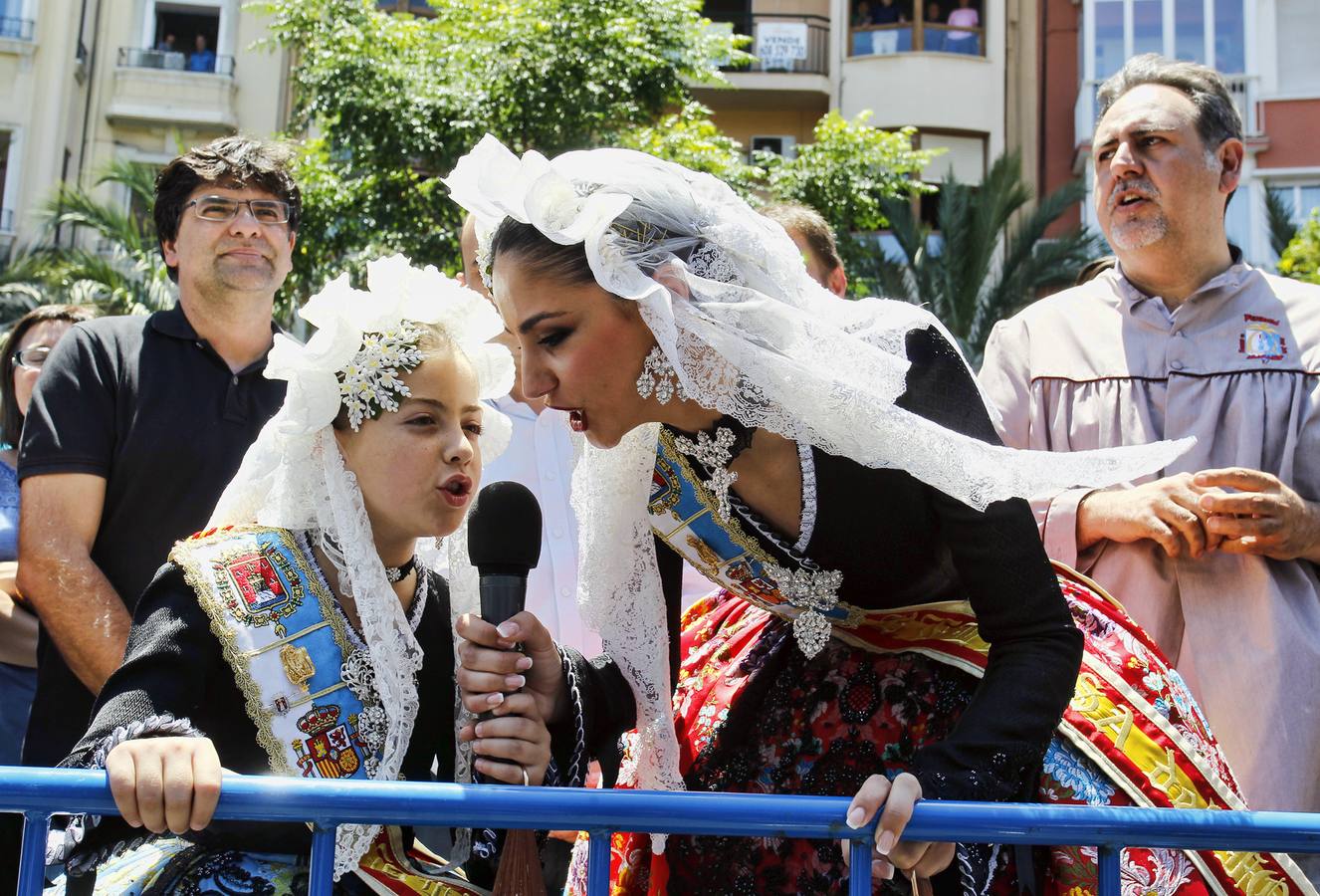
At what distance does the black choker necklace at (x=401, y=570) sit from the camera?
261 centimetres

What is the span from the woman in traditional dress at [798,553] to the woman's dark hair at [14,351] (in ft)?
9.14

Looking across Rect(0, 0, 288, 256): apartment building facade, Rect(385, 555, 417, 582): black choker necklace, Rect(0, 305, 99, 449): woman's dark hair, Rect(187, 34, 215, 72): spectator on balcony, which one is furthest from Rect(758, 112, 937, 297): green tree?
Rect(385, 555, 417, 582): black choker necklace

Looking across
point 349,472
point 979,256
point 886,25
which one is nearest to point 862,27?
point 886,25

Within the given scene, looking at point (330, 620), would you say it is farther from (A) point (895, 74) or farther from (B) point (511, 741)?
(A) point (895, 74)

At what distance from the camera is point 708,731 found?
2.57 m

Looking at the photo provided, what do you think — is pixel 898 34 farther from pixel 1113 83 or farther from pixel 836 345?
pixel 836 345

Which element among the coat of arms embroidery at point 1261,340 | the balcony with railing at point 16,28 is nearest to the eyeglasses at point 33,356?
the coat of arms embroidery at point 1261,340

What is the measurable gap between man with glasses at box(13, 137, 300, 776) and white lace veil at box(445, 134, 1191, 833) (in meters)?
1.29

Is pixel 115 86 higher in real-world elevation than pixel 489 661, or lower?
higher

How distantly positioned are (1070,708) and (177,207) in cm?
261

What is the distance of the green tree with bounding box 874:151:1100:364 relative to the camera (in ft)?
53.4

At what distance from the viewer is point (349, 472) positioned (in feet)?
8.37

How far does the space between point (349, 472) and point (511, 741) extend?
2.05ft

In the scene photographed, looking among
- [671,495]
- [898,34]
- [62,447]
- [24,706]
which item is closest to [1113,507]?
[671,495]
